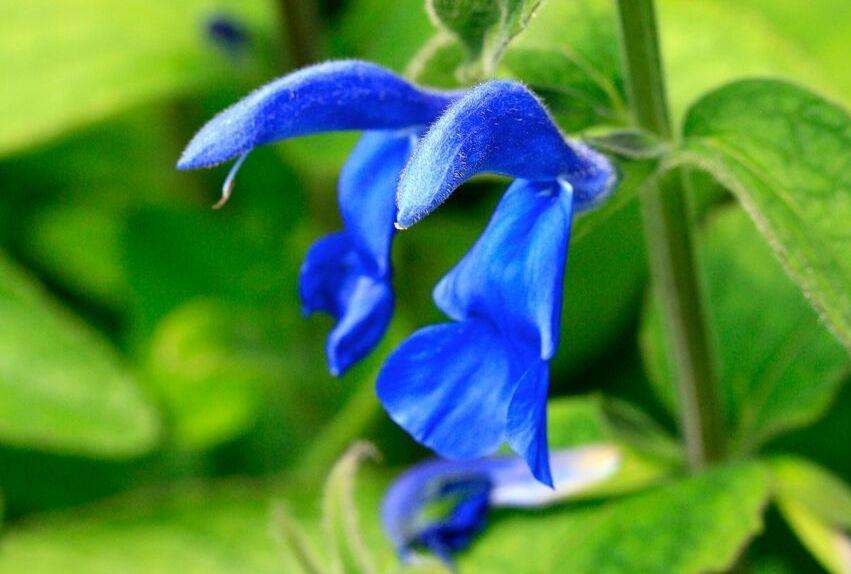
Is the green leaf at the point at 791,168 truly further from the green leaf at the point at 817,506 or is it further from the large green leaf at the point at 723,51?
the large green leaf at the point at 723,51

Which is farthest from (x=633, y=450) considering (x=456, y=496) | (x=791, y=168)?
(x=791, y=168)

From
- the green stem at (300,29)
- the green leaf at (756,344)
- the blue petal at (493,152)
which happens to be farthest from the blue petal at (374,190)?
the green stem at (300,29)

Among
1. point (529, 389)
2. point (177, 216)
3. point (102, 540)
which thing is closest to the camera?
point (529, 389)

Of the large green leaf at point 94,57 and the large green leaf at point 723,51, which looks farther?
the large green leaf at point 94,57

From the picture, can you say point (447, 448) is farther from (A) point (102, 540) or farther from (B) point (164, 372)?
(B) point (164, 372)

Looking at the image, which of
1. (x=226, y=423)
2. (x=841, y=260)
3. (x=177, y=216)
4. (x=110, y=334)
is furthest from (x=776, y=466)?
(x=110, y=334)

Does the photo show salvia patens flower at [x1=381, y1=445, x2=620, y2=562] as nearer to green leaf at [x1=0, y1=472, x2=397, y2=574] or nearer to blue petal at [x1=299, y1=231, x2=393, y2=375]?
green leaf at [x1=0, y1=472, x2=397, y2=574]
